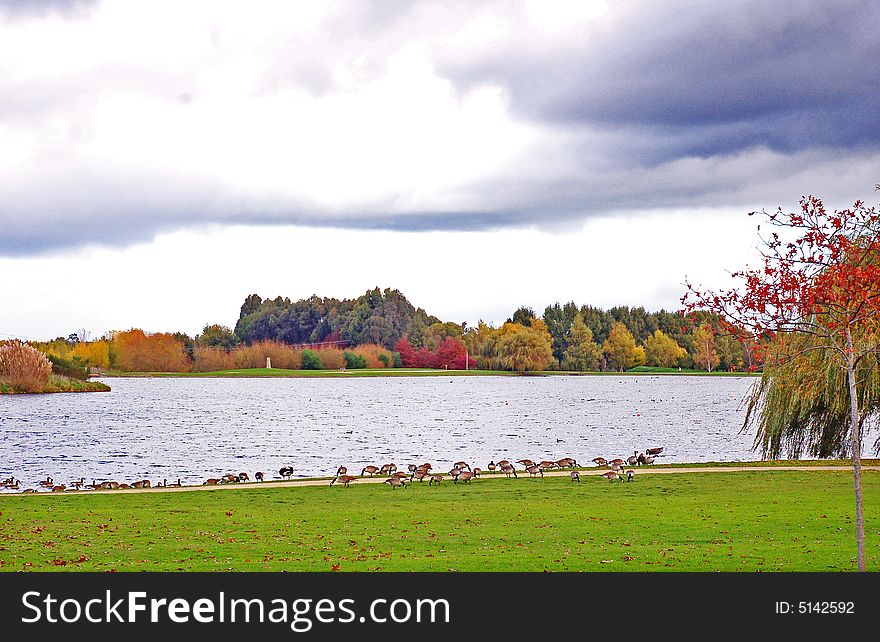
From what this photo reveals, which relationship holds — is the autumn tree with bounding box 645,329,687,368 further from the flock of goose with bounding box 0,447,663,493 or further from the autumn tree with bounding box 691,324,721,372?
the flock of goose with bounding box 0,447,663,493

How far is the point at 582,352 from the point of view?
189125 millimetres

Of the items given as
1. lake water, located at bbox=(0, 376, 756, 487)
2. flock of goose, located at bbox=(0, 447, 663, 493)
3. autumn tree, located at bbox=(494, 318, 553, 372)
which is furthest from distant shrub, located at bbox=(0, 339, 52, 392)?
autumn tree, located at bbox=(494, 318, 553, 372)

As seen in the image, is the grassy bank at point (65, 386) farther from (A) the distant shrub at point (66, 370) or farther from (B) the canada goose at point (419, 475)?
(B) the canada goose at point (419, 475)

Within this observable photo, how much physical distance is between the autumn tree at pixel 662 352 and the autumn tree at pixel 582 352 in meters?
11.2

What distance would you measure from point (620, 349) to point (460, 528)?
578ft

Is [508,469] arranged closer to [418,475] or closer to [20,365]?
[418,475]

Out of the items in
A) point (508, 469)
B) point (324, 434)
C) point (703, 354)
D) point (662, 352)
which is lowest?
point (324, 434)

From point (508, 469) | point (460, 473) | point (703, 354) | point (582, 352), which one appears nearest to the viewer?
point (460, 473)

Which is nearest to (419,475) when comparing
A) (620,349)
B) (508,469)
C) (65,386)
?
(508,469)

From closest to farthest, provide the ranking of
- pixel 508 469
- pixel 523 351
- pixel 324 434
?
1. pixel 508 469
2. pixel 324 434
3. pixel 523 351

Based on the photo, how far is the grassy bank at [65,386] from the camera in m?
101

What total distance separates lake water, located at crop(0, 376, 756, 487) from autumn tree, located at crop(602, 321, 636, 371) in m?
91.1
